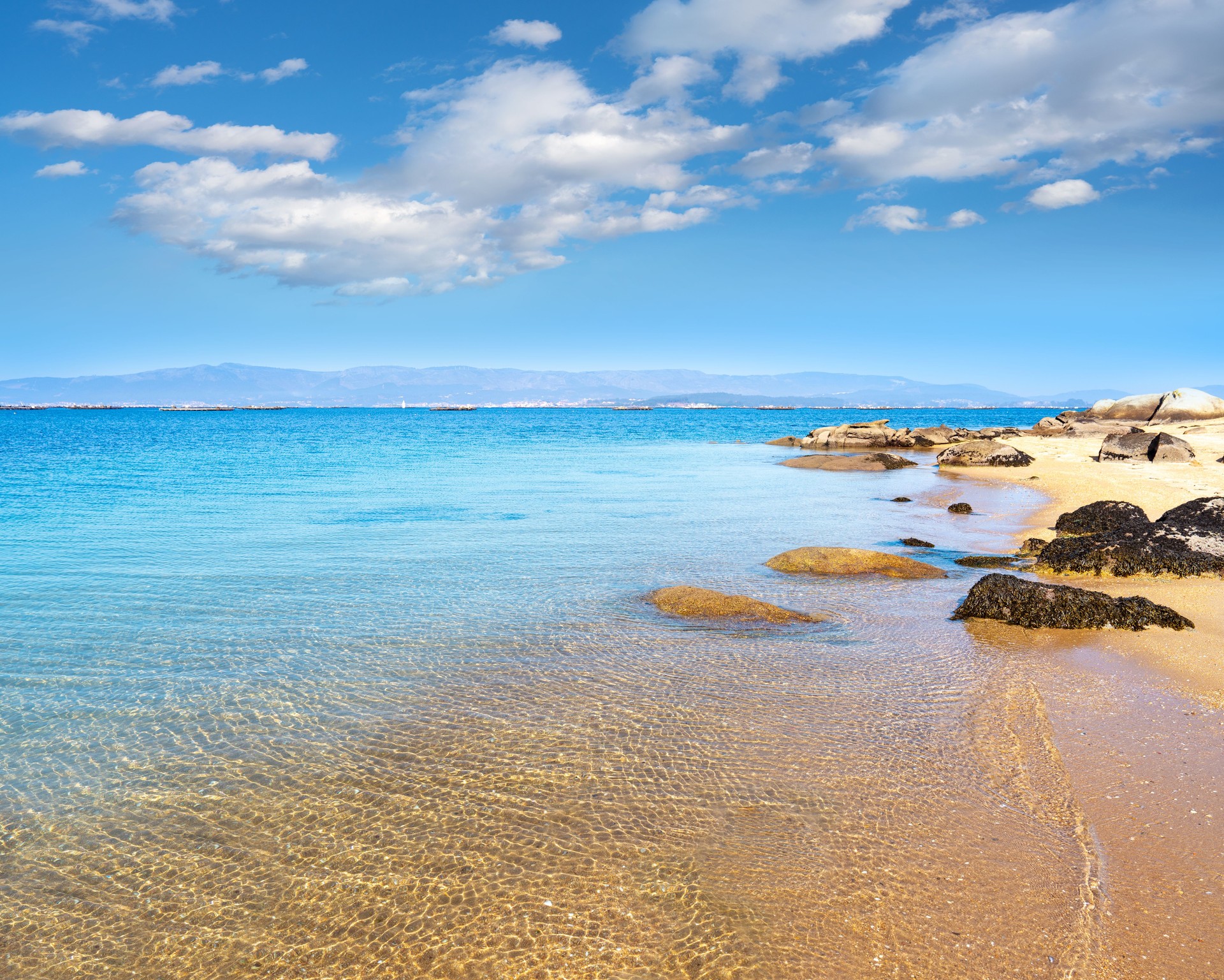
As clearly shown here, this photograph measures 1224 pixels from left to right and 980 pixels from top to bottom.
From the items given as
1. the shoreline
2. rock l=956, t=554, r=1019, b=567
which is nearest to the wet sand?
the shoreline

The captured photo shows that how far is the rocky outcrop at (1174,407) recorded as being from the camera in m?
46.4

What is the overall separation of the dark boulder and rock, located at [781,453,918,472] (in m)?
19.3

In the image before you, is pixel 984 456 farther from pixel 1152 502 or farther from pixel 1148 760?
pixel 1148 760

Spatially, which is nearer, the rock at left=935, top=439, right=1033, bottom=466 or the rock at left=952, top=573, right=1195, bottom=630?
the rock at left=952, top=573, right=1195, bottom=630

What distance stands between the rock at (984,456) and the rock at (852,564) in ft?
82.9

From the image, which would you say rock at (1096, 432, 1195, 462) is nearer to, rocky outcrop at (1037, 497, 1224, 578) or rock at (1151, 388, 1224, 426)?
rock at (1151, 388, 1224, 426)

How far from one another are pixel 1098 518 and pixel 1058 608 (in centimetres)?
752

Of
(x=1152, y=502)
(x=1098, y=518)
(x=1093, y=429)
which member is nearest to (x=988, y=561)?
(x=1098, y=518)

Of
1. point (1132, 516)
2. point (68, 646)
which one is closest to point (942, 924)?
point (68, 646)

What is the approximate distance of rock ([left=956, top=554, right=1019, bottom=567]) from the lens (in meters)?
12.9

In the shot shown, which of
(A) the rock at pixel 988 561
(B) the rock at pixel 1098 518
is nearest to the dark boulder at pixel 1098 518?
(B) the rock at pixel 1098 518

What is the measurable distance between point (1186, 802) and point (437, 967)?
499 centimetres

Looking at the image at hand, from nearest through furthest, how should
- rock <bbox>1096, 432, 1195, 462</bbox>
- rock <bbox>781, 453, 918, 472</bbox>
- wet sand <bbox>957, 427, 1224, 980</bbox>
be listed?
1. wet sand <bbox>957, 427, 1224, 980</bbox>
2. rock <bbox>1096, 432, 1195, 462</bbox>
3. rock <bbox>781, 453, 918, 472</bbox>

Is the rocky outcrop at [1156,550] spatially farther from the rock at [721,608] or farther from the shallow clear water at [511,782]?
the rock at [721,608]
